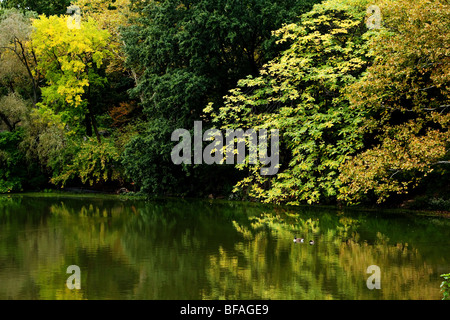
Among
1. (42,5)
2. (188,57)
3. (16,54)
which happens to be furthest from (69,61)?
(42,5)

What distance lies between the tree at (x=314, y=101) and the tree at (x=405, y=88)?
1.11m

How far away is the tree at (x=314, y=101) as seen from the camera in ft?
64.5

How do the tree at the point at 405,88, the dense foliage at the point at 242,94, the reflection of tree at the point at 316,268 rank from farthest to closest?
1. the dense foliage at the point at 242,94
2. the tree at the point at 405,88
3. the reflection of tree at the point at 316,268

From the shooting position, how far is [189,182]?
27.1 metres

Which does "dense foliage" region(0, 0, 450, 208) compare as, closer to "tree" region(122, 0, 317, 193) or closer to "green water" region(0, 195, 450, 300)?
"tree" region(122, 0, 317, 193)

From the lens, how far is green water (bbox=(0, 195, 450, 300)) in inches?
369

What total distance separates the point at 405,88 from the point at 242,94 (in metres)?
7.20

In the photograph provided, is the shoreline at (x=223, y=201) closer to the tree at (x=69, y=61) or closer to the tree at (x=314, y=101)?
the tree at (x=314, y=101)

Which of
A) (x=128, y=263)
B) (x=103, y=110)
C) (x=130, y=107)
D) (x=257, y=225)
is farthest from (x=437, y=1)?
(x=103, y=110)

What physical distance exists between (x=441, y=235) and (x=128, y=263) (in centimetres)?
856

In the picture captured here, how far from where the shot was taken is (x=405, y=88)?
17.9 meters

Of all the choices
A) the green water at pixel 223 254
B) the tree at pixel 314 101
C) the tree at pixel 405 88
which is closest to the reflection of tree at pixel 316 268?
the green water at pixel 223 254

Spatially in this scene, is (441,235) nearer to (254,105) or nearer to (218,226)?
(218,226)
